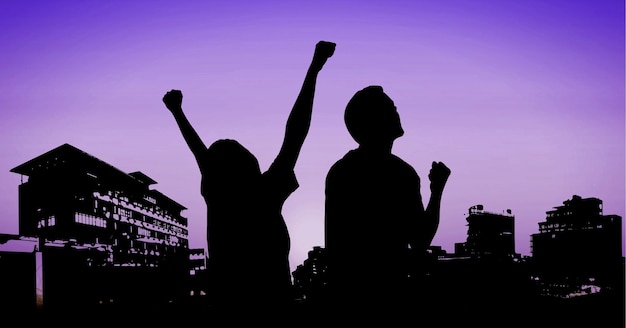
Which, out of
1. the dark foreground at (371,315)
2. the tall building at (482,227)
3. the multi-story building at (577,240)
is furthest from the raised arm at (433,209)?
the multi-story building at (577,240)

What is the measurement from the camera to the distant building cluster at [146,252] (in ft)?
24.3

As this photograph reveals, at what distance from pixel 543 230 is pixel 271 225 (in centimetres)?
4674

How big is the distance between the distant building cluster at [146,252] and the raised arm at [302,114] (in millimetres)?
477

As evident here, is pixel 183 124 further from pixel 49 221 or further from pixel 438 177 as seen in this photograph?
pixel 49 221

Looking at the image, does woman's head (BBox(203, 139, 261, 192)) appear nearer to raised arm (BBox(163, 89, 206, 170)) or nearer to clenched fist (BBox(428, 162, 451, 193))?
raised arm (BBox(163, 89, 206, 170))

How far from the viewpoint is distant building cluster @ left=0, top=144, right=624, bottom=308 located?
7406 mm

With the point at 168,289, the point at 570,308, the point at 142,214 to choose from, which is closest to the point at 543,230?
the point at 142,214

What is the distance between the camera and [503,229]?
1043 inches

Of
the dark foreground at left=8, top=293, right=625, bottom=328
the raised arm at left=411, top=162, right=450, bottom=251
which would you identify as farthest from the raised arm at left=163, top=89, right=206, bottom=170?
the raised arm at left=411, top=162, right=450, bottom=251

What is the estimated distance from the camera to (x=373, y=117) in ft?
7.41

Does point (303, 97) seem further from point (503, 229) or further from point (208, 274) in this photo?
point (503, 229)

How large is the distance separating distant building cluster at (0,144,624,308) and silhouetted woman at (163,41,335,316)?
0.73 ft

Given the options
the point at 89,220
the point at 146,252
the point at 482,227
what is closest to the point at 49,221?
the point at 89,220

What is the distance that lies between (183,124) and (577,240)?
45970 mm
